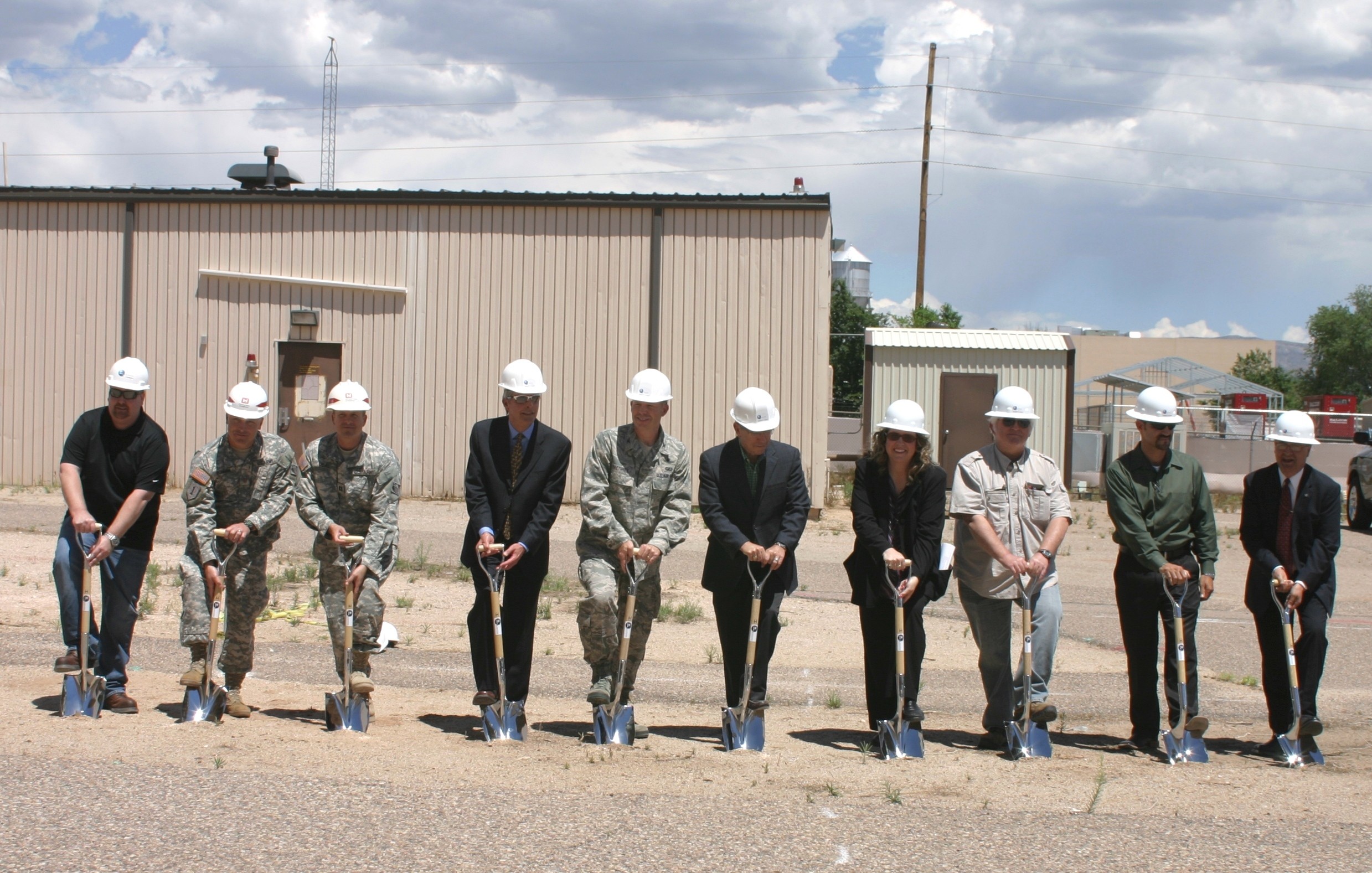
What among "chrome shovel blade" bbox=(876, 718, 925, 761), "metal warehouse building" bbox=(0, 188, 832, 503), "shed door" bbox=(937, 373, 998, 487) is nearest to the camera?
"chrome shovel blade" bbox=(876, 718, 925, 761)

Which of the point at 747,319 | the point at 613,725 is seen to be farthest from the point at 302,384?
the point at 613,725

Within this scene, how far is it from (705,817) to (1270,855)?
2.16m

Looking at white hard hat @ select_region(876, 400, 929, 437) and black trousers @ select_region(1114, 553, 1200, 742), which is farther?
black trousers @ select_region(1114, 553, 1200, 742)

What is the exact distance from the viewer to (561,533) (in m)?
15.8

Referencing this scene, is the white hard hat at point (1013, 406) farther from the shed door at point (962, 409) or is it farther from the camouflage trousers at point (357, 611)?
the shed door at point (962, 409)

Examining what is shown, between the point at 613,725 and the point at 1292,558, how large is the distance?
12.3 feet

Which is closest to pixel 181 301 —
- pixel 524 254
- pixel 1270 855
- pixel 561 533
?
pixel 524 254

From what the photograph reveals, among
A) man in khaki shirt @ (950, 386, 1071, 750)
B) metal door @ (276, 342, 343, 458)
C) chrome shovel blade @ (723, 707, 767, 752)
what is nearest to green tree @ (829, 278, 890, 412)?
metal door @ (276, 342, 343, 458)

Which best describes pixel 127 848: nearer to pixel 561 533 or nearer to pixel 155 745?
pixel 155 745

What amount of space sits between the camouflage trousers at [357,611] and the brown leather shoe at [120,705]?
1094mm

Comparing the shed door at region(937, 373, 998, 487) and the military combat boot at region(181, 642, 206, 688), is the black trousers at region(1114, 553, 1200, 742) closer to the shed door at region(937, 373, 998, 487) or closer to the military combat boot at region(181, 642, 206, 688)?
the military combat boot at region(181, 642, 206, 688)

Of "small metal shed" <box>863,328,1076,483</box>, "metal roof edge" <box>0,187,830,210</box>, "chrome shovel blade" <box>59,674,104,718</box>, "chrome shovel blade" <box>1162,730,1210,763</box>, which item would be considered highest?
"metal roof edge" <box>0,187,830,210</box>

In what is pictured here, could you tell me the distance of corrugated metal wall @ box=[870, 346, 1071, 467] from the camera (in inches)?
864

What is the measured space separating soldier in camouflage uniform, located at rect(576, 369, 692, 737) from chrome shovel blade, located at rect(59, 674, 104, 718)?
2.51m
